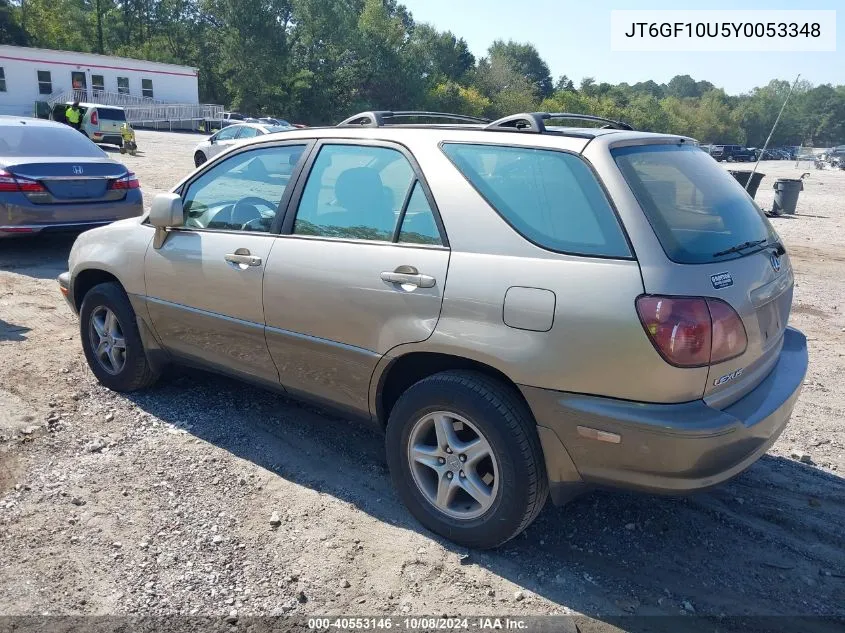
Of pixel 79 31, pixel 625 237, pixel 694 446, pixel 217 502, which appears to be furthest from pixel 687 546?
pixel 79 31

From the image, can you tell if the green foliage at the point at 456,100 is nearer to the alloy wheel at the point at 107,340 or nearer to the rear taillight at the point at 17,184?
the rear taillight at the point at 17,184

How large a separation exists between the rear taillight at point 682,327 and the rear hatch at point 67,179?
7.64m

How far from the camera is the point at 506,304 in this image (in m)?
2.82

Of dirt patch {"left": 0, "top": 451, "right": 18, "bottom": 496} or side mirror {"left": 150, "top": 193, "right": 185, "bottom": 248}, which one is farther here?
side mirror {"left": 150, "top": 193, "right": 185, "bottom": 248}

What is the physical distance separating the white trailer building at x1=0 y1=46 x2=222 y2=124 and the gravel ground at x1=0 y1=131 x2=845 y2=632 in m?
39.7

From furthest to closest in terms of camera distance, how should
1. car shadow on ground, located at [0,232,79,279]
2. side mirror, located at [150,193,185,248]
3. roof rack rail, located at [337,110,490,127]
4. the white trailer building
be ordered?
the white trailer building → car shadow on ground, located at [0,232,79,279] → side mirror, located at [150,193,185,248] → roof rack rail, located at [337,110,490,127]

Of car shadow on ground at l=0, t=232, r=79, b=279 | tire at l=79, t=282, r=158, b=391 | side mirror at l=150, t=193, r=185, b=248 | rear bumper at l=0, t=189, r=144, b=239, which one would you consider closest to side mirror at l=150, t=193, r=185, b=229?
side mirror at l=150, t=193, r=185, b=248

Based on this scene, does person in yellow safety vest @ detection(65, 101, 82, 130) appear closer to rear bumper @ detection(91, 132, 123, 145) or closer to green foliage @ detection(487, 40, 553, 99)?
rear bumper @ detection(91, 132, 123, 145)

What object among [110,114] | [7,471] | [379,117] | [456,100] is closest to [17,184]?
[7,471]

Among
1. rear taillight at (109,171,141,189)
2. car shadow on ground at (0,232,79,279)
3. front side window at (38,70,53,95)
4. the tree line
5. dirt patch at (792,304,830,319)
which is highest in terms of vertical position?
the tree line

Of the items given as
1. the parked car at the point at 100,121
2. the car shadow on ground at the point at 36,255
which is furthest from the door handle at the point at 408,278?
the parked car at the point at 100,121

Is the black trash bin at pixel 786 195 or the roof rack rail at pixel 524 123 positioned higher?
the roof rack rail at pixel 524 123

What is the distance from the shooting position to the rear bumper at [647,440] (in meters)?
2.58

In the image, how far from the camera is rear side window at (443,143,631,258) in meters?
2.76
